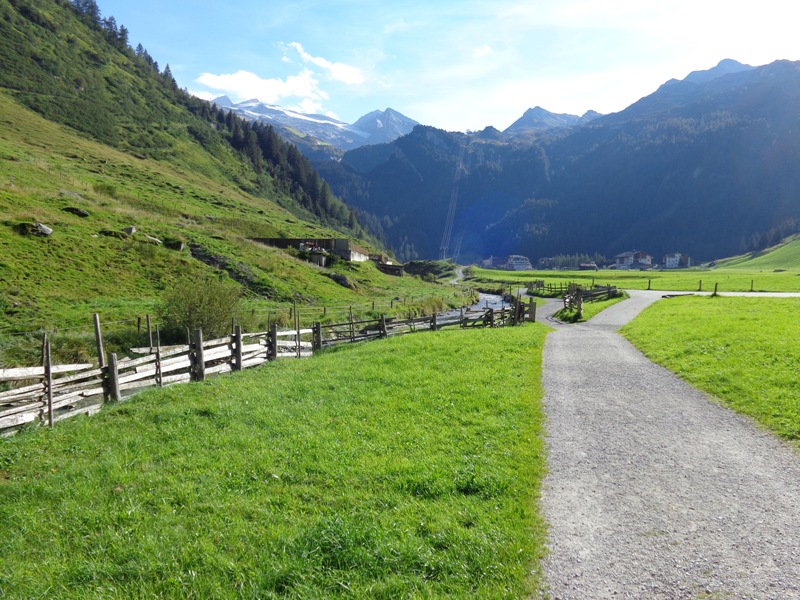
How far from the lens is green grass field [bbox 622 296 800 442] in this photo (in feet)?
36.0

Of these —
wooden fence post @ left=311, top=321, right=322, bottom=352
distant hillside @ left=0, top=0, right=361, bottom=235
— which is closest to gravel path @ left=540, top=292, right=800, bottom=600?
wooden fence post @ left=311, top=321, right=322, bottom=352

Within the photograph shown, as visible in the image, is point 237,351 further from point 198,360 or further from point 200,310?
point 200,310

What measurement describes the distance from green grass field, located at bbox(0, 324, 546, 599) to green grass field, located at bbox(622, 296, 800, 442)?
18.2 feet

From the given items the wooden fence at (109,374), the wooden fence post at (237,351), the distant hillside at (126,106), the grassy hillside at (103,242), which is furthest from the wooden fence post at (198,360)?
the distant hillside at (126,106)

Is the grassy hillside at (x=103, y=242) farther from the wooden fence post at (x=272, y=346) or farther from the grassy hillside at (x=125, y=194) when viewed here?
the wooden fence post at (x=272, y=346)

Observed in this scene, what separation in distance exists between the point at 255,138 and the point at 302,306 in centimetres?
14858

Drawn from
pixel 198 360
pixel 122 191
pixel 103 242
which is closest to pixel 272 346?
pixel 198 360

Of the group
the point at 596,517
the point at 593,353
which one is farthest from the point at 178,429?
the point at 593,353

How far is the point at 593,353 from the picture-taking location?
20141 millimetres

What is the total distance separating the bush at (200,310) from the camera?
2438 centimetres

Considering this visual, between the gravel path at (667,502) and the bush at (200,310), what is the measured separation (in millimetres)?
19668

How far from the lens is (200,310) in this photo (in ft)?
79.7

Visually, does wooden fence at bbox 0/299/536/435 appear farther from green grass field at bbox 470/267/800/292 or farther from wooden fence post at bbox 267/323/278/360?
green grass field at bbox 470/267/800/292

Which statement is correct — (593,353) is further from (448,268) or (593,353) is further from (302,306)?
(448,268)
